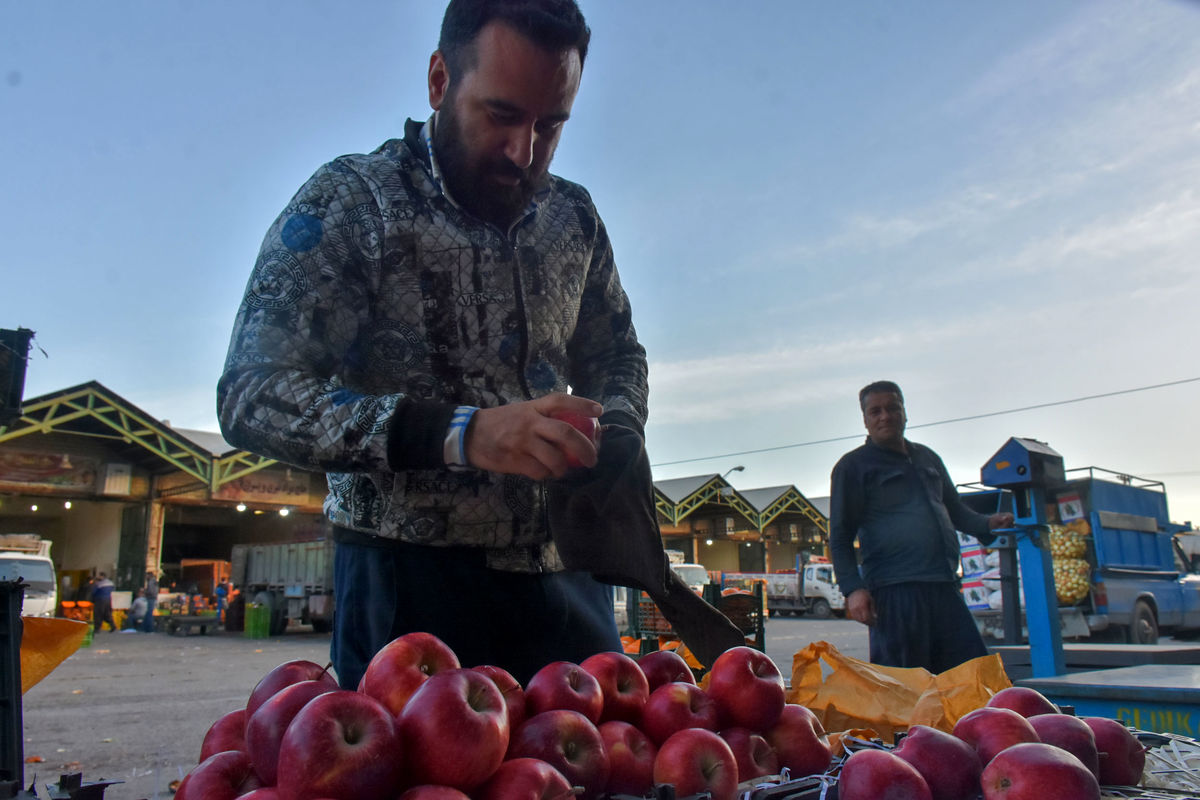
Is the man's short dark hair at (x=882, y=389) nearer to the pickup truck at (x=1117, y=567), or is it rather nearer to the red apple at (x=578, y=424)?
the red apple at (x=578, y=424)

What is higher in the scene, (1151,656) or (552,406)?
(552,406)

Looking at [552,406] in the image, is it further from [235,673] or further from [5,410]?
[235,673]

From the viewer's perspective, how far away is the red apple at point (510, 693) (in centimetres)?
121

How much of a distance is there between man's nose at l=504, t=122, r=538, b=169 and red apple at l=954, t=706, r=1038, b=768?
4.52ft

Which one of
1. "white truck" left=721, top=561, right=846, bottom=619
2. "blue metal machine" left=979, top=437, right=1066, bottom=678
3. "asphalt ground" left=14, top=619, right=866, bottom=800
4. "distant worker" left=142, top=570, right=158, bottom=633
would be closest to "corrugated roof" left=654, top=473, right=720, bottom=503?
"white truck" left=721, top=561, right=846, bottom=619

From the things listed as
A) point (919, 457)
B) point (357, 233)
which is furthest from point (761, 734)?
point (919, 457)

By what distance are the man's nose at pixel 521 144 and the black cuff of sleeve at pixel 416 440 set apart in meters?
0.65

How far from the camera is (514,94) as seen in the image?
163 cm

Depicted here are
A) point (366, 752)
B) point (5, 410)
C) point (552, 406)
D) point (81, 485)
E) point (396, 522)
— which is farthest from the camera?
point (81, 485)

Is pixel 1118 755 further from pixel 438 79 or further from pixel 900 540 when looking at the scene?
pixel 900 540

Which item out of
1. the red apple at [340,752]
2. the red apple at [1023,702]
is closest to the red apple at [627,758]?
the red apple at [340,752]

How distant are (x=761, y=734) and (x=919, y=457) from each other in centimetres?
464

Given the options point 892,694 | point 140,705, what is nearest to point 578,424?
point 892,694

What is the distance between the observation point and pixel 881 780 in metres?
1.08
